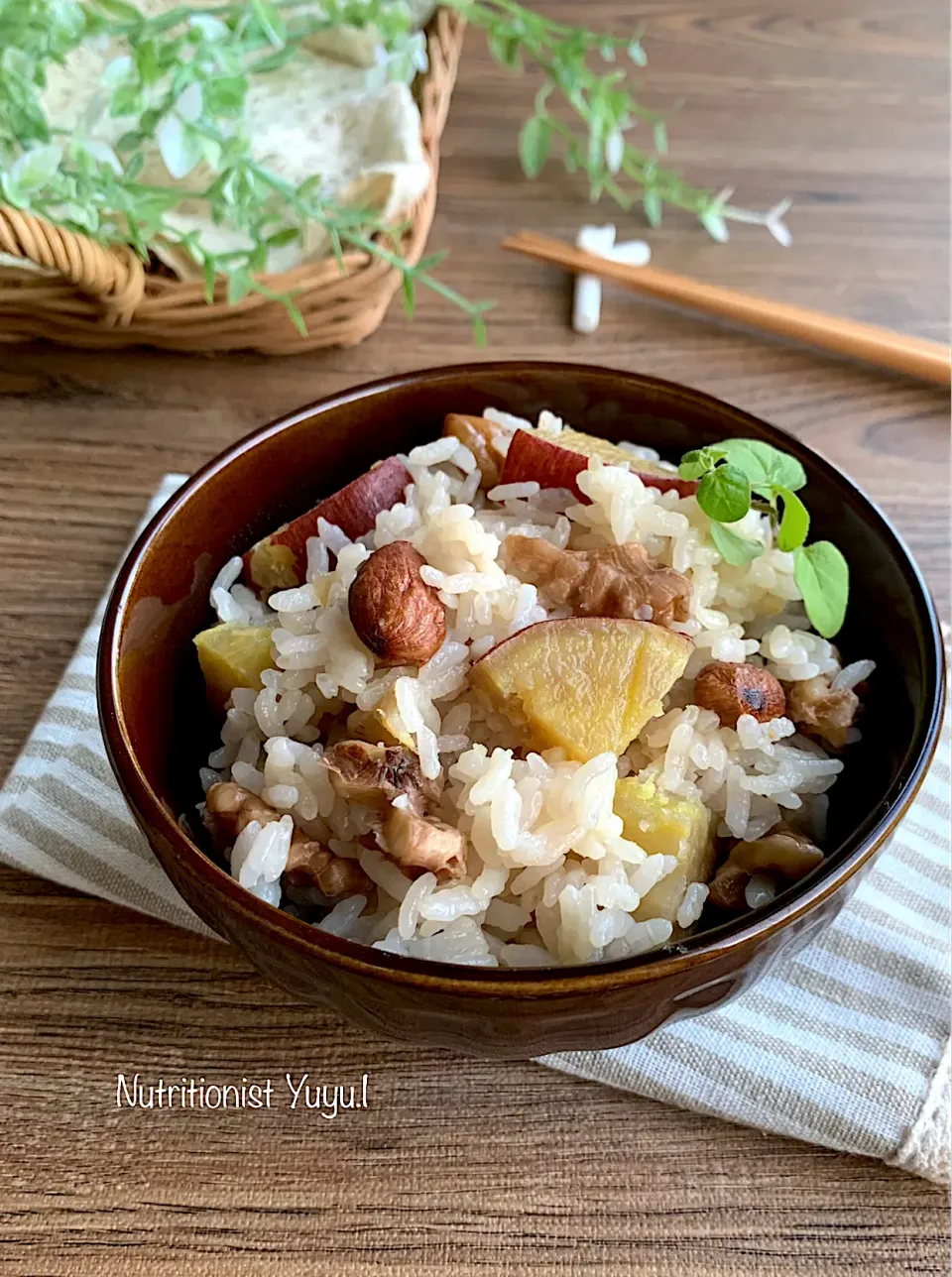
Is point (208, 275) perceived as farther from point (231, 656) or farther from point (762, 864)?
point (762, 864)

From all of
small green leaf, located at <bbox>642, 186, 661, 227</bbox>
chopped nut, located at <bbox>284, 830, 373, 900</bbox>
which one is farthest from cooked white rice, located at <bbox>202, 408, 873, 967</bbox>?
small green leaf, located at <bbox>642, 186, 661, 227</bbox>

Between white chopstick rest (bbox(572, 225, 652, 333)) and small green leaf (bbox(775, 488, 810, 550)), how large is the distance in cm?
104

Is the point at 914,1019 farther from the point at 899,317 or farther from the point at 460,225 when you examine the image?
the point at 460,225

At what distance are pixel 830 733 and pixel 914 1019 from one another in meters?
0.36

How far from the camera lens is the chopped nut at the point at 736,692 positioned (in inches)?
52.6

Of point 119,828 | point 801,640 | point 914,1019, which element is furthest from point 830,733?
point 119,828

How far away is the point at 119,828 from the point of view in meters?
1.53

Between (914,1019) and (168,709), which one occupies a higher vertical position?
(168,709)

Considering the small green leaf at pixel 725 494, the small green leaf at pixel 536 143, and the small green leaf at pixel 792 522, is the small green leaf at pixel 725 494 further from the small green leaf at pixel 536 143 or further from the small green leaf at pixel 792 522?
the small green leaf at pixel 536 143

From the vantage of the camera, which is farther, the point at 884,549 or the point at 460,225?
the point at 460,225

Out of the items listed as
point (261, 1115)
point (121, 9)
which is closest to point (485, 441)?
point (261, 1115)

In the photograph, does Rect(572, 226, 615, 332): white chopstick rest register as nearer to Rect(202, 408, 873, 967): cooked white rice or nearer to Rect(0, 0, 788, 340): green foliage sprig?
Rect(0, 0, 788, 340): green foliage sprig

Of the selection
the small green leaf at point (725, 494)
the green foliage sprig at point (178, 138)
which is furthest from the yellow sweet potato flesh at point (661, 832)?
the green foliage sprig at point (178, 138)

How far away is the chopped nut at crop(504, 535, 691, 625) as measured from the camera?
4.42 ft
